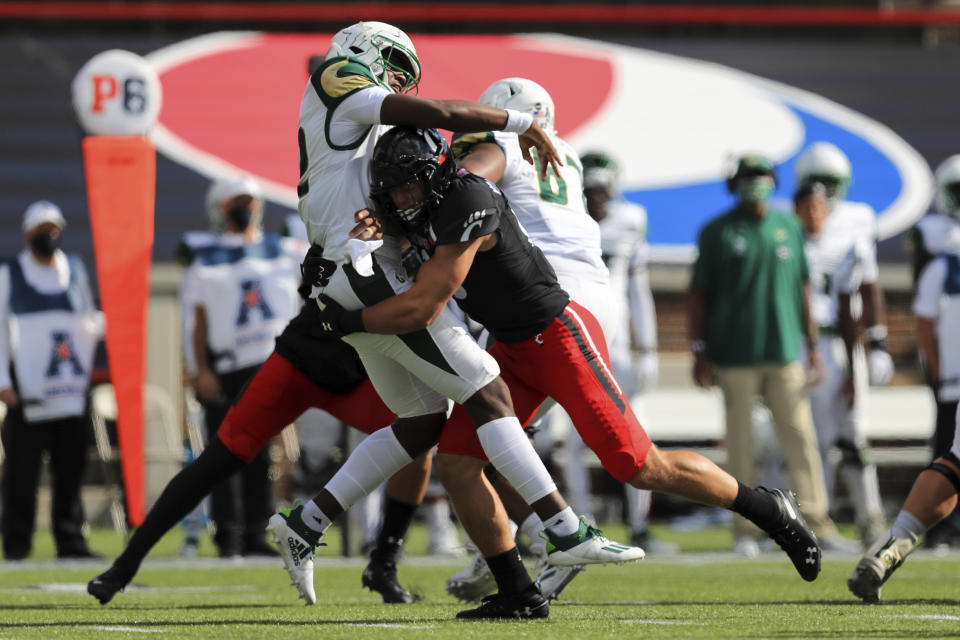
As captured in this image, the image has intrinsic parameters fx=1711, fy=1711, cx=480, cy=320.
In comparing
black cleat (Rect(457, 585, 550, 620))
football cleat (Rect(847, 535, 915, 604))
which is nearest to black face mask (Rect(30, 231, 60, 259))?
black cleat (Rect(457, 585, 550, 620))

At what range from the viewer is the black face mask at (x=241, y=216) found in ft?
30.5

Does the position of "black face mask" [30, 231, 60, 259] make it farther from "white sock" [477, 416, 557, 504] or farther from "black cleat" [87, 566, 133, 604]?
"white sock" [477, 416, 557, 504]

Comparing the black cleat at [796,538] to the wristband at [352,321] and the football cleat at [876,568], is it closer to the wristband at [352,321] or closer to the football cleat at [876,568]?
the football cleat at [876,568]

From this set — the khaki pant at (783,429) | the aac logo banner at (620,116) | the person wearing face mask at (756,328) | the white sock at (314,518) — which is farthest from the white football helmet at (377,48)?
the aac logo banner at (620,116)

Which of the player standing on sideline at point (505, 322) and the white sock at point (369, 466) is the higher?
the player standing on sideline at point (505, 322)

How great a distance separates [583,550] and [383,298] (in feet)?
3.11

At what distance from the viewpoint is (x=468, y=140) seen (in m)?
5.67

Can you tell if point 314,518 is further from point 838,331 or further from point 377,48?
point 838,331

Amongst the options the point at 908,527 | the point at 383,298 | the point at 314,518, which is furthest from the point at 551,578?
the point at 383,298

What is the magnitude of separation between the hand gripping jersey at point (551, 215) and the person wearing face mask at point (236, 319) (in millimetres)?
3289

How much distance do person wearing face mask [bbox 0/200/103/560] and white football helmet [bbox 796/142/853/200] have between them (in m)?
4.14

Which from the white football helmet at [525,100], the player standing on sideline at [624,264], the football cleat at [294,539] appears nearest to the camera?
the football cleat at [294,539]

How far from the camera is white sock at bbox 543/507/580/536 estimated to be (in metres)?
4.99

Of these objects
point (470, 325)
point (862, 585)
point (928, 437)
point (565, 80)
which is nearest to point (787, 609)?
point (862, 585)
